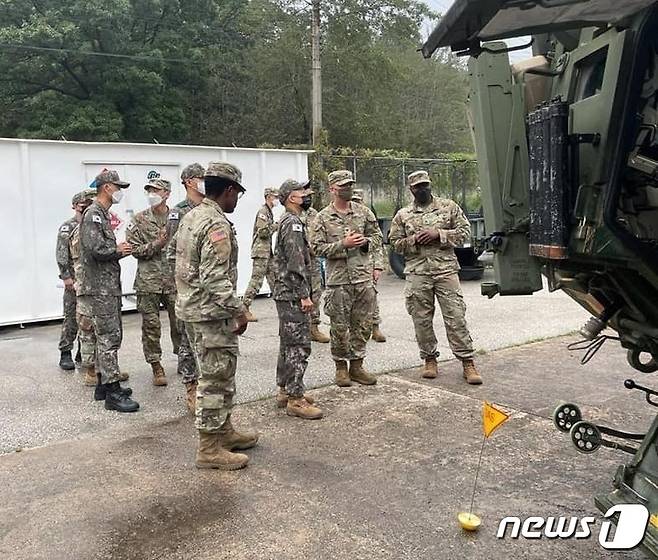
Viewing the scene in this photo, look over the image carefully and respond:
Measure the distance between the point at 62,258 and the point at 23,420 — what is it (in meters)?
2.31

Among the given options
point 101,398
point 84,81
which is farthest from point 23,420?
point 84,81

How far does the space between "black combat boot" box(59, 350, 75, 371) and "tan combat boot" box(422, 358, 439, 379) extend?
Result: 11.6 ft

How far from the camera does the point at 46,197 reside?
9.27m

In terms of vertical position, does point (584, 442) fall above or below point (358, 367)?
above

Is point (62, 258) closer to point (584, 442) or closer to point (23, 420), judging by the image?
point (23, 420)

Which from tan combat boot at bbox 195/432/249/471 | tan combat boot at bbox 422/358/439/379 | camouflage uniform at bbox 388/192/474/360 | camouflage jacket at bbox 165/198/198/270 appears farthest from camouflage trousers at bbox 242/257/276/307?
tan combat boot at bbox 195/432/249/471

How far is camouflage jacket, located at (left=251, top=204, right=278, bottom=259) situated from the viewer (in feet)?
28.7

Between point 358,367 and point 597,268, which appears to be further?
point 358,367

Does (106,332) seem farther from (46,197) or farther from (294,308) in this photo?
(46,197)

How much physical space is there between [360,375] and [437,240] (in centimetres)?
136

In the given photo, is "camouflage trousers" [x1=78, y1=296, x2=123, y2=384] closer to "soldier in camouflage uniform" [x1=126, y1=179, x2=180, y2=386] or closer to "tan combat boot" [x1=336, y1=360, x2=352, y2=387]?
"soldier in camouflage uniform" [x1=126, y1=179, x2=180, y2=386]

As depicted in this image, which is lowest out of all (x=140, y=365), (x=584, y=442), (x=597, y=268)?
(x=140, y=365)

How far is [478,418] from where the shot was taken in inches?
199

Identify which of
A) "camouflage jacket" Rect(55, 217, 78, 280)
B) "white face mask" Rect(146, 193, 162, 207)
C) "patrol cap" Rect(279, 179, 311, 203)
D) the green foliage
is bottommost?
"camouflage jacket" Rect(55, 217, 78, 280)
